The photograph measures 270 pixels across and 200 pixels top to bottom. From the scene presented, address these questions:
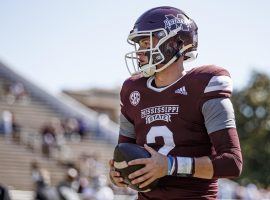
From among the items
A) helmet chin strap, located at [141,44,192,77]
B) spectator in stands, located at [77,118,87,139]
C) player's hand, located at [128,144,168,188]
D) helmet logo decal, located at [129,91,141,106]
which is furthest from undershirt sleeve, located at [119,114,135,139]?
spectator in stands, located at [77,118,87,139]

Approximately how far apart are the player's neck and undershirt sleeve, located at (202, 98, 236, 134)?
12.3 inches

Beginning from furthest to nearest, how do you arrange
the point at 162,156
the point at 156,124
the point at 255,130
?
the point at 255,130, the point at 156,124, the point at 162,156

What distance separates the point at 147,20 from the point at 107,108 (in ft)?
105

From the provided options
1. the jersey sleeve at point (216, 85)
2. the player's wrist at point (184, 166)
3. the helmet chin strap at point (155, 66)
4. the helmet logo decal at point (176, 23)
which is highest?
the helmet logo decal at point (176, 23)

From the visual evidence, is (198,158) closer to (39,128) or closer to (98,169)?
(98,169)

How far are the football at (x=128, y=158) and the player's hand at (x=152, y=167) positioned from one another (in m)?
0.03

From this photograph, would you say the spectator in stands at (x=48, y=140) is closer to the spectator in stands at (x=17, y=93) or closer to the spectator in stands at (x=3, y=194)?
the spectator in stands at (x=17, y=93)

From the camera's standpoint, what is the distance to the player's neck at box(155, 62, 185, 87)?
3424 millimetres

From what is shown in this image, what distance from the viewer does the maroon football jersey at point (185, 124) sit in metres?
3.21

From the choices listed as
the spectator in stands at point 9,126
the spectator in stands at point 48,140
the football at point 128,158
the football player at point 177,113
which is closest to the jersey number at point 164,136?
the football player at point 177,113

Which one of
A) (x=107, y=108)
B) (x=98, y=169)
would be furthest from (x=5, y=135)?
(x=107, y=108)

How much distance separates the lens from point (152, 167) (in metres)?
3.04

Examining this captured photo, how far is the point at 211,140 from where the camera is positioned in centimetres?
318

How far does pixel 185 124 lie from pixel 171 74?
1.05ft
